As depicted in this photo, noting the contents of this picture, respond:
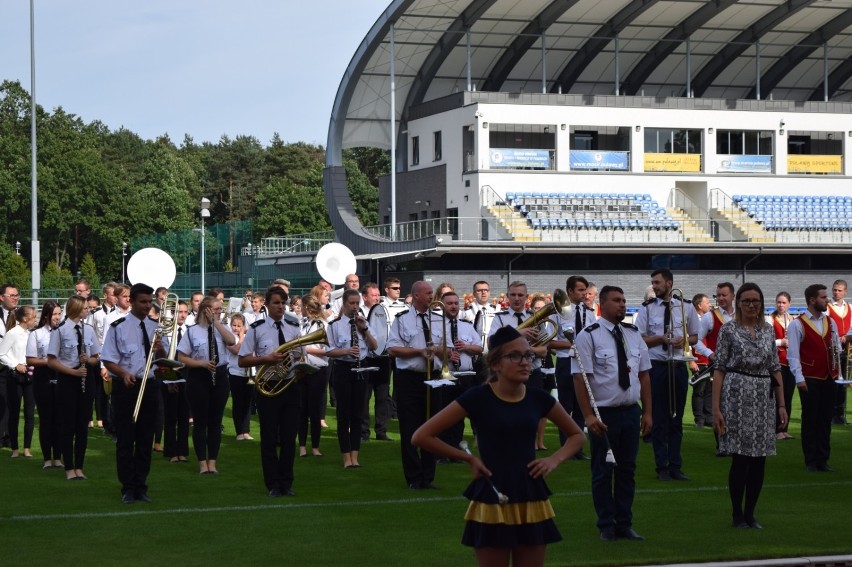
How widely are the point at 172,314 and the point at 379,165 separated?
3690 inches

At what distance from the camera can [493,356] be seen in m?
6.58

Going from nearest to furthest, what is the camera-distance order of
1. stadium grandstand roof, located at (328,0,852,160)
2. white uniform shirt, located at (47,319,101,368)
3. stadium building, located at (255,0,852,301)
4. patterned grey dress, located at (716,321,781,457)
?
1. patterned grey dress, located at (716,321,781,457)
2. white uniform shirt, located at (47,319,101,368)
3. stadium building, located at (255,0,852,301)
4. stadium grandstand roof, located at (328,0,852,160)

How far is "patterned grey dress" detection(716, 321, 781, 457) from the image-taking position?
1016 cm

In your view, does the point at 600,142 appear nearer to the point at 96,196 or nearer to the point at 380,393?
the point at 380,393

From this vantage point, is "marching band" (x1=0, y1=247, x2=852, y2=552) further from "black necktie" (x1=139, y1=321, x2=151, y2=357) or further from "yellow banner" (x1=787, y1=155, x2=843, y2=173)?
"yellow banner" (x1=787, y1=155, x2=843, y2=173)

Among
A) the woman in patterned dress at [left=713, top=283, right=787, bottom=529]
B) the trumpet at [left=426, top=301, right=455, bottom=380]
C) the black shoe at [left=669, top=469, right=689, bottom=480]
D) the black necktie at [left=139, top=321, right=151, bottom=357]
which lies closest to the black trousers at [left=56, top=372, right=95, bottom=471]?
the black necktie at [left=139, top=321, right=151, bottom=357]

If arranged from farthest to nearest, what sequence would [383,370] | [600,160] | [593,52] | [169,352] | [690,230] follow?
1. [593,52]
2. [600,160]
3. [690,230]
4. [383,370]
5. [169,352]

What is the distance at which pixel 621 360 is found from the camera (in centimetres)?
1009

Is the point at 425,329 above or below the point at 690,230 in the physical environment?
below

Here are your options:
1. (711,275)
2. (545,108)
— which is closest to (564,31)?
(545,108)

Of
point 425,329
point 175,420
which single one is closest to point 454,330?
point 425,329

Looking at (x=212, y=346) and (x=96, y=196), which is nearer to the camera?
(x=212, y=346)

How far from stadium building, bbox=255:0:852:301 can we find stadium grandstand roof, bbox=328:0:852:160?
99 millimetres

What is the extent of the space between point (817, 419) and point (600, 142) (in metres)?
39.2
